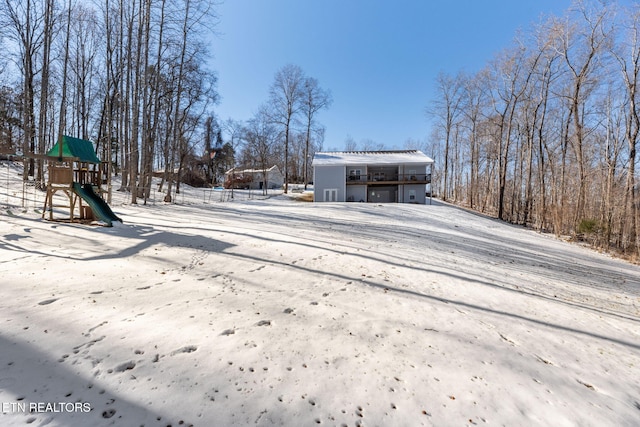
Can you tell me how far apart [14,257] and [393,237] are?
8463mm

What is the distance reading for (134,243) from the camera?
5.80 meters

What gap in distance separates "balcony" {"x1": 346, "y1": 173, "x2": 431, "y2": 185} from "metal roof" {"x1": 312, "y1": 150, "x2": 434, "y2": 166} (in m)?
1.35

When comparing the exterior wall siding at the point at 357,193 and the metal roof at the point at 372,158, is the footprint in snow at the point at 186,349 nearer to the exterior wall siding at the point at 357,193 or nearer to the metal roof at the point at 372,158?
the metal roof at the point at 372,158

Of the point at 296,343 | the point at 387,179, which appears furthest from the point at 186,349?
the point at 387,179

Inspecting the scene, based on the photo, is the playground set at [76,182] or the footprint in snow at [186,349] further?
the playground set at [76,182]

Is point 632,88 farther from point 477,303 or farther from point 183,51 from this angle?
point 183,51

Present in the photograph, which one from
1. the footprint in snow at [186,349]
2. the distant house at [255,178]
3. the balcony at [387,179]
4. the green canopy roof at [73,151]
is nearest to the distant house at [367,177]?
the balcony at [387,179]

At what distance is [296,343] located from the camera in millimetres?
2502

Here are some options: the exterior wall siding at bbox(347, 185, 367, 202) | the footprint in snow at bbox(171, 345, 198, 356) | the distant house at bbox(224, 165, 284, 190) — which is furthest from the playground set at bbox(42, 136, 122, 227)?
the distant house at bbox(224, 165, 284, 190)

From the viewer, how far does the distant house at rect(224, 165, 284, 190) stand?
42844mm

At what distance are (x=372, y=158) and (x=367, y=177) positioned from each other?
2439mm

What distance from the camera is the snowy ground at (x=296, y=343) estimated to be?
175cm

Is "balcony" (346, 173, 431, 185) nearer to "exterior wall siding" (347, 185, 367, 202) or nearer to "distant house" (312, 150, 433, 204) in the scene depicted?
"distant house" (312, 150, 433, 204)

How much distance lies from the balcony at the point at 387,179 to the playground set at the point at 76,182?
21.5 meters
